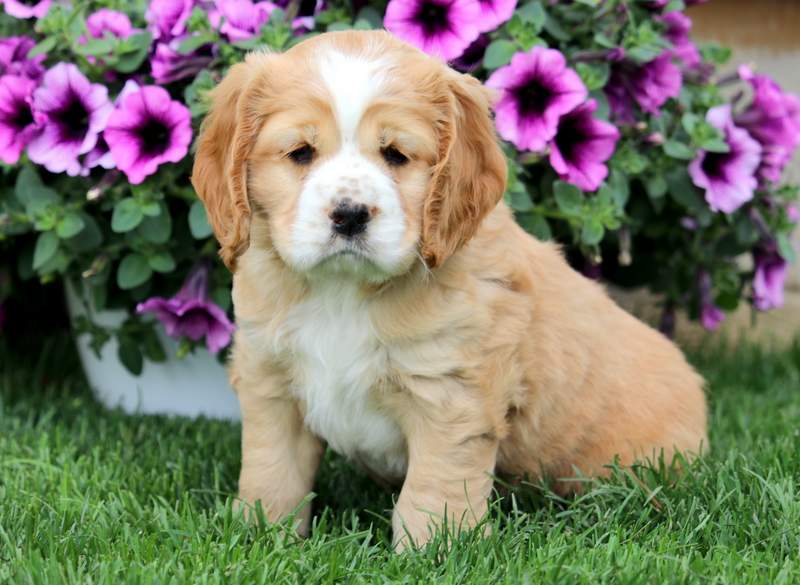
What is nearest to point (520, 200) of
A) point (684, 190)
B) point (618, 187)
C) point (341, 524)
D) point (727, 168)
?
point (618, 187)

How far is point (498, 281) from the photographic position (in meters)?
2.97

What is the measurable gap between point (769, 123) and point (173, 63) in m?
2.41

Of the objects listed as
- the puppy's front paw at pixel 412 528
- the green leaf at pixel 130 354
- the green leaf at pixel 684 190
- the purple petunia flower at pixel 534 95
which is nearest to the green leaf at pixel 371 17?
the purple petunia flower at pixel 534 95

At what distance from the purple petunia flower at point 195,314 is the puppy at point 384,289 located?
0.86 meters

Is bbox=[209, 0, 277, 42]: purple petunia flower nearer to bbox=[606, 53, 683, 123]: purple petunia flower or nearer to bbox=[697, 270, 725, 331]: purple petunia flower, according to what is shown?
bbox=[606, 53, 683, 123]: purple petunia flower

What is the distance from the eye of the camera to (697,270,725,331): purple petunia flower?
4777mm

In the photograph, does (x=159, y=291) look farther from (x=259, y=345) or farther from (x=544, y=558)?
(x=544, y=558)

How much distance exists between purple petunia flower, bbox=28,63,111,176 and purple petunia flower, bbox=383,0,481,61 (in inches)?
41.6

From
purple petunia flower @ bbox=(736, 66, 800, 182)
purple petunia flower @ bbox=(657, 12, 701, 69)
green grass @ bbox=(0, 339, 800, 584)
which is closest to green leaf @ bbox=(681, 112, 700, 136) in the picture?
purple petunia flower @ bbox=(657, 12, 701, 69)

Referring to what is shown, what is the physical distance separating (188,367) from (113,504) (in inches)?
56.1

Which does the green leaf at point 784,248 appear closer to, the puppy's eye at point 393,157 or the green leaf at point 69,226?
the puppy's eye at point 393,157

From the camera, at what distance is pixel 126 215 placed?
3852 mm

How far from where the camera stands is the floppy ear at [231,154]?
2.78m

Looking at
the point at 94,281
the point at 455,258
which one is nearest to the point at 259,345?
the point at 455,258
